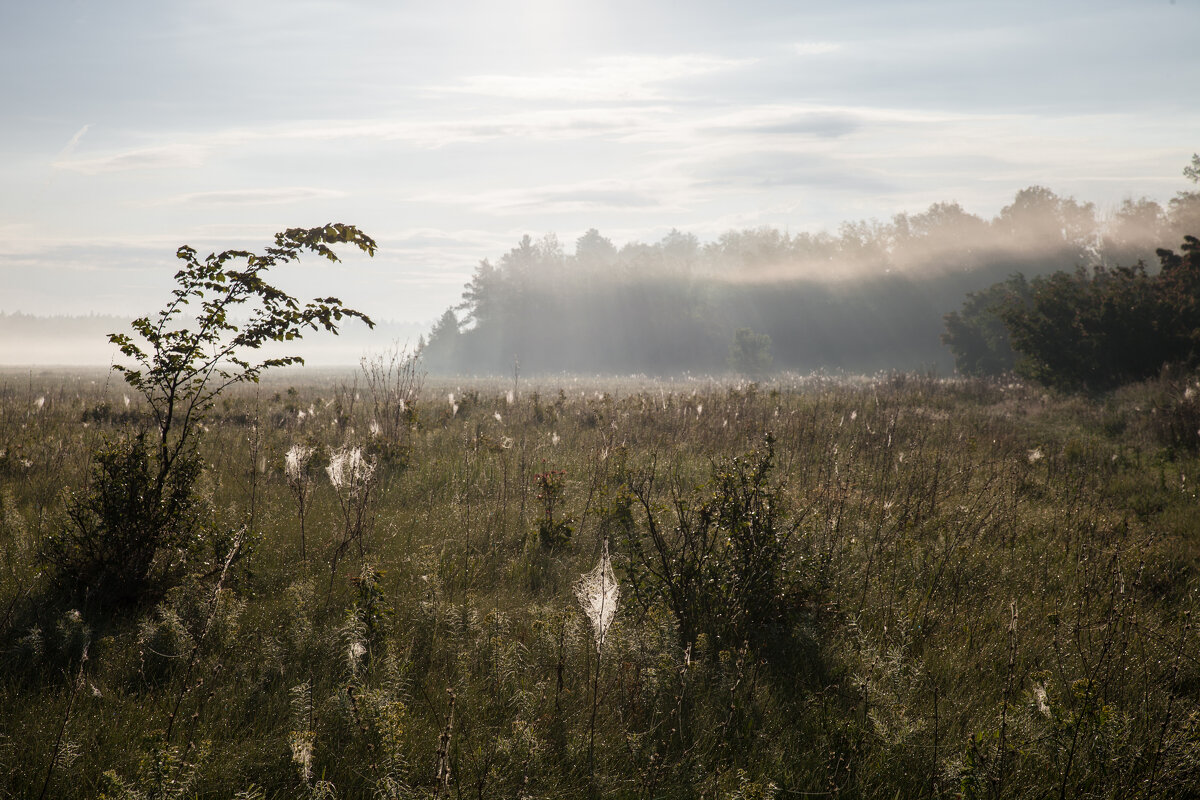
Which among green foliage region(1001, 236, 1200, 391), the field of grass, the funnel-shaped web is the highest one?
green foliage region(1001, 236, 1200, 391)

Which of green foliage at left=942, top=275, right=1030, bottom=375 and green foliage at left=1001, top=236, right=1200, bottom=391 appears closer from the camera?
green foliage at left=1001, top=236, right=1200, bottom=391

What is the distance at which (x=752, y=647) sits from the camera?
4285mm

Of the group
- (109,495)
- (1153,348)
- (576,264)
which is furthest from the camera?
(576,264)

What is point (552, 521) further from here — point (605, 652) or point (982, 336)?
point (982, 336)

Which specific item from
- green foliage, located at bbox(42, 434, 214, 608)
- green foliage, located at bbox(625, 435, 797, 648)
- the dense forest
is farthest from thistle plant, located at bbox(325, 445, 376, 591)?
the dense forest

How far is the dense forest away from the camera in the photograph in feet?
202

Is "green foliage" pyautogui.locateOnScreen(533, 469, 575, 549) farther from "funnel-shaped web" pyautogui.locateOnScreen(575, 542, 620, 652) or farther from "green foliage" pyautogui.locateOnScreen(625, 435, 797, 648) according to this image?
"funnel-shaped web" pyautogui.locateOnScreen(575, 542, 620, 652)

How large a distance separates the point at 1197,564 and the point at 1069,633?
8.86 feet

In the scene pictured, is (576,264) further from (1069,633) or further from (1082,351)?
(1069,633)

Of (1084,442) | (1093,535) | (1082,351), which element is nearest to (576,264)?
(1082,351)

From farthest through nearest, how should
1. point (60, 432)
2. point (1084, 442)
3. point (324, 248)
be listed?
point (1084, 442), point (60, 432), point (324, 248)

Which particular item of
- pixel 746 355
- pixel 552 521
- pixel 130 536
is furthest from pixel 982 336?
pixel 130 536

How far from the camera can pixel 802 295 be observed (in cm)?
Result: 6588

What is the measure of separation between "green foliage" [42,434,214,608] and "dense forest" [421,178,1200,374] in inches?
2098
